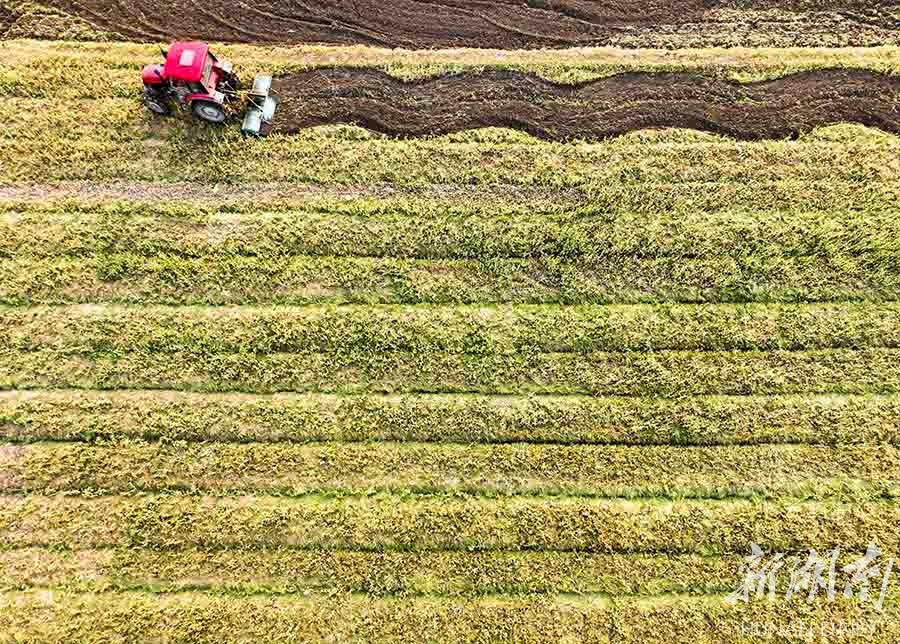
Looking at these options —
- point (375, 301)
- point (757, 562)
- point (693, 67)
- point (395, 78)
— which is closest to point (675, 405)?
point (757, 562)

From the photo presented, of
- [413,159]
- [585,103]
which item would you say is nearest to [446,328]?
[413,159]

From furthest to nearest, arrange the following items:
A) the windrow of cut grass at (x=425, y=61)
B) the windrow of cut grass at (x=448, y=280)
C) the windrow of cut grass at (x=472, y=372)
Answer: the windrow of cut grass at (x=425, y=61) → the windrow of cut grass at (x=448, y=280) → the windrow of cut grass at (x=472, y=372)

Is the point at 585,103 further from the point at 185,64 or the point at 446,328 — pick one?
the point at 185,64

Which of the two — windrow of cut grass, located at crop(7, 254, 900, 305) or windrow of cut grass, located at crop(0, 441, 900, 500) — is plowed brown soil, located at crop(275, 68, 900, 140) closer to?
windrow of cut grass, located at crop(7, 254, 900, 305)

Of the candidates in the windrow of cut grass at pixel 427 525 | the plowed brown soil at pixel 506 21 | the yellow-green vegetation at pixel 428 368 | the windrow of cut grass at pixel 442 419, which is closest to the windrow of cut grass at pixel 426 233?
the yellow-green vegetation at pixel 428 368

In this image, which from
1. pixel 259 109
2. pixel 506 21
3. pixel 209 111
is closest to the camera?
pixel 209 111

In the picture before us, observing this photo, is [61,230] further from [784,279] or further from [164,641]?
[784,279]

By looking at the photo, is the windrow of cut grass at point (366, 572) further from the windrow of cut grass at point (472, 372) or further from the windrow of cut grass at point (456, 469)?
the windrow of cut grass at point (472, 372)
